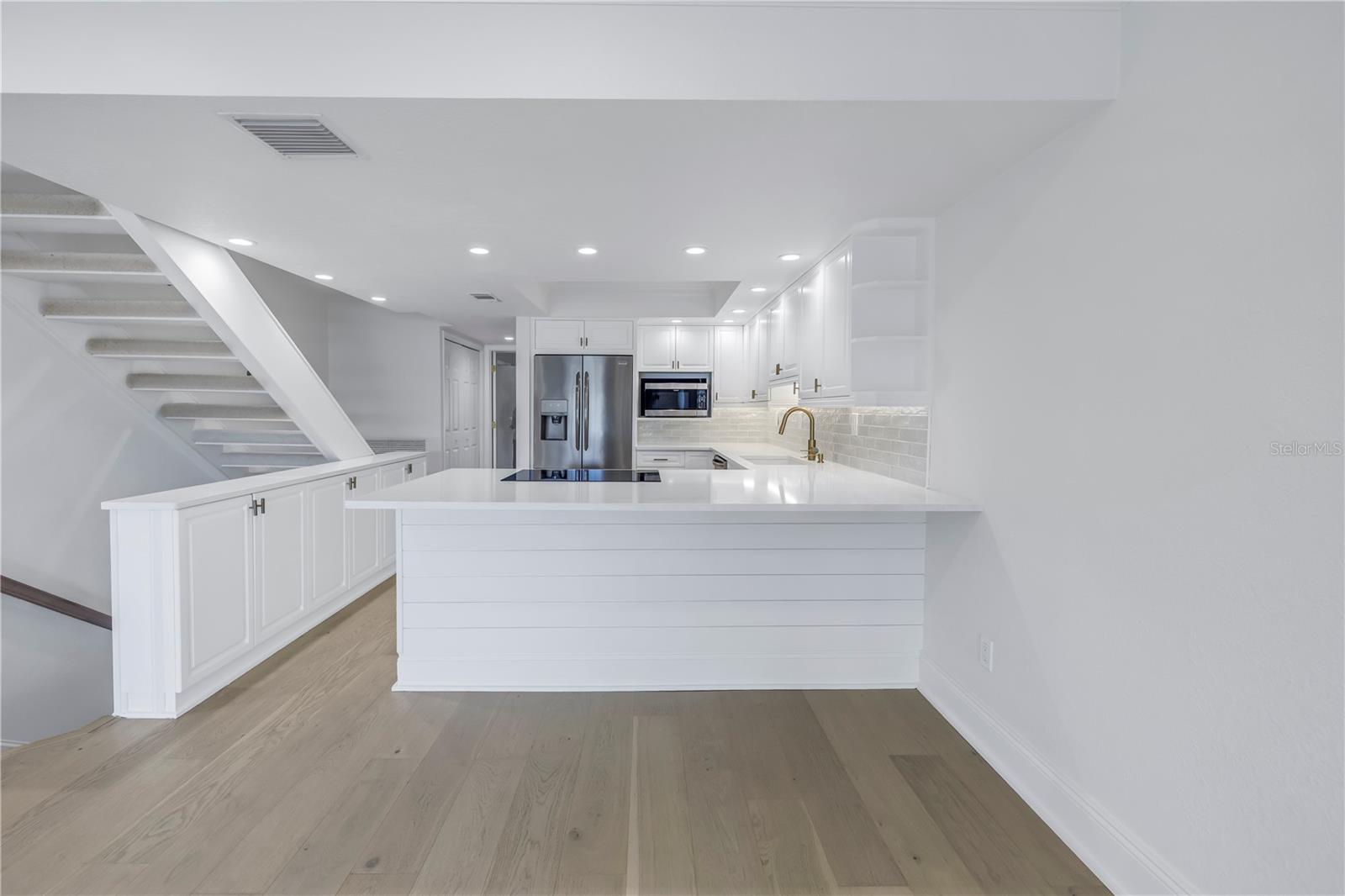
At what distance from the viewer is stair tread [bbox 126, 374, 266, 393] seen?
3.70 metres

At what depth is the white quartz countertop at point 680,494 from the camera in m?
2.42

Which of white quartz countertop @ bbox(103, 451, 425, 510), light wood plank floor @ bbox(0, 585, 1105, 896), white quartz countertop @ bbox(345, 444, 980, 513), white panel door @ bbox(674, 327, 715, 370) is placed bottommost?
light wood plank floor @ bbox(0, 585, 1105, 896)

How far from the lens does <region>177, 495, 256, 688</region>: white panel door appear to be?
2.71 metres

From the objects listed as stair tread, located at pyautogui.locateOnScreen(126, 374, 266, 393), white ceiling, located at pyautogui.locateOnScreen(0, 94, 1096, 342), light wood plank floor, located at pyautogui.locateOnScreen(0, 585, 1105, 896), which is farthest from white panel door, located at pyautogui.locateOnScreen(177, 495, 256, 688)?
white ceiling, located at pyautogui.locateOnScreen(0, 94, 1096, 342)

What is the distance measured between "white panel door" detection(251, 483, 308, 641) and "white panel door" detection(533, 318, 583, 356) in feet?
8.61

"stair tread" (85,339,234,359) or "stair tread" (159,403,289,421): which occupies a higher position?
"stair tread" (85,339,234,359)

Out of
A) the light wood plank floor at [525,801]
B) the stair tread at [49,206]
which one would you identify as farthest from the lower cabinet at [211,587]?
the stair tread at [49,206]

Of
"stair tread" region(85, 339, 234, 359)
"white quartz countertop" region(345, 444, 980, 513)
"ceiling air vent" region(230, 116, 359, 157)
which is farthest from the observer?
"stair tread" region(85, 339, 234, 359)

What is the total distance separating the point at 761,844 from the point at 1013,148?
2329mm

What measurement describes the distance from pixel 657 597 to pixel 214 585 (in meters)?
2.00

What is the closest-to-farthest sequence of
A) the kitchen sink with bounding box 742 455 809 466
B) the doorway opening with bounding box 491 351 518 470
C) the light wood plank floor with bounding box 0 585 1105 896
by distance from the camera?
the light wood plank floor with bounding box 0 585 1105 896 → the kitchen sink with bounding box 742 455 809 466 → the doorway opening with bounding box 491 351 518 470

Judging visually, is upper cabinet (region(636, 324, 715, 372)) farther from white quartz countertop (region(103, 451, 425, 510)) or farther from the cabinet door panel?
white quartz countertop (region(103, 451, 425, 510))

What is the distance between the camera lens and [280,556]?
3395 millimetres

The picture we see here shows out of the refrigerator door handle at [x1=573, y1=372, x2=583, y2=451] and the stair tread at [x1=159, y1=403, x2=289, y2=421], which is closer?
the stair tread at [x1=159, y1=403, x2=289, y2=421]
